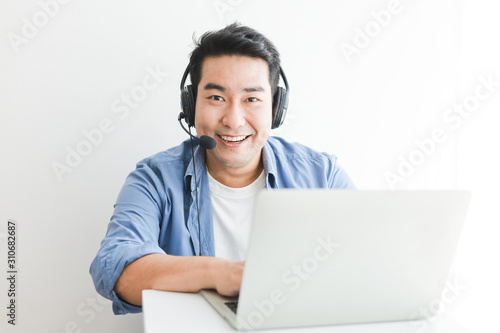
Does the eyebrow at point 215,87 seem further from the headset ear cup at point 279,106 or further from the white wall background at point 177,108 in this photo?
the white wall background at point 177,108

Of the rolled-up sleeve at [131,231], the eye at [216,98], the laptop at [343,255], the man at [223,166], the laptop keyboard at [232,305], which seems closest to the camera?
the laptop at [343,255]

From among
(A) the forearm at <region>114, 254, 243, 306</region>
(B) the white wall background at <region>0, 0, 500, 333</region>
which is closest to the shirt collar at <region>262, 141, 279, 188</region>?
(B) the white wall background at <region>0, 0, 500, 333</region>

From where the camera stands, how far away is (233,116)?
60.4 inches

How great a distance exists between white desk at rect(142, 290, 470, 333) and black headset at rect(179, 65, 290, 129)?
0.77m

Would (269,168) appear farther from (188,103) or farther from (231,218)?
(188,103)

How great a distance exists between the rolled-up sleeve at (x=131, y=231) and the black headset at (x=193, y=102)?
21 cm

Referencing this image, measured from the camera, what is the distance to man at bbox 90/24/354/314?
146 centimetres

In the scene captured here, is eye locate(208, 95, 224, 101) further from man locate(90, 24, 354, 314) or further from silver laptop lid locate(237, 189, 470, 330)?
silver laptop lid locate(237, 189, 470, 330)

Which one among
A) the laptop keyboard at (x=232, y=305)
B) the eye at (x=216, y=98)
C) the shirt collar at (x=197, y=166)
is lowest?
the laptop keyboard at (x=232, y=305)

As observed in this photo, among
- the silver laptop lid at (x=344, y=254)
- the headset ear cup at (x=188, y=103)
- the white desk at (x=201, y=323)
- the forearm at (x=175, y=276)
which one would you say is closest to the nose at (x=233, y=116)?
the headset ear cup at (x=188, y=103)

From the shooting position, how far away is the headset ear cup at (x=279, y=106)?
5.30 feet

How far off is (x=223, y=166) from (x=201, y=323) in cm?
89

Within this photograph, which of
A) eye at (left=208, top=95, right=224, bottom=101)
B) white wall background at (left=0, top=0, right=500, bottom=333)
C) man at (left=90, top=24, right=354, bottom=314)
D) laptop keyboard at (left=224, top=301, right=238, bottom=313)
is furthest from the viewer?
white wall background at (left=0, top=0, right=500, bottom=333)

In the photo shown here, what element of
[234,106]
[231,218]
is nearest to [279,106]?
[234,106]
